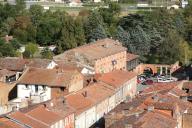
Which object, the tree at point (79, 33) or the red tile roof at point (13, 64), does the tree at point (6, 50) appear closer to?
the tree at point (79, 33)

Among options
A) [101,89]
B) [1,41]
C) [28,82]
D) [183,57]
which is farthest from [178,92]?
[1,41]

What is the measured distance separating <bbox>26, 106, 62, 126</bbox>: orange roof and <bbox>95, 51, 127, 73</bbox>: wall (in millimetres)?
21647

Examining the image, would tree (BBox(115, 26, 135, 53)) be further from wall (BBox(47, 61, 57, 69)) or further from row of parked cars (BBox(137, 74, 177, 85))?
wall (BBox(47, 61, 57, 69))

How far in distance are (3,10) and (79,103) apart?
45058 millimetres

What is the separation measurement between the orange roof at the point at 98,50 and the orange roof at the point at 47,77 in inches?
375

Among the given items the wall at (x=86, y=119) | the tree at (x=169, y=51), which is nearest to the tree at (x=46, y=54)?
the tree at (x=169, y=51)

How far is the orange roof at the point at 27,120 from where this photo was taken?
32531 mm

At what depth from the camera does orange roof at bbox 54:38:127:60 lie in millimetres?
55781

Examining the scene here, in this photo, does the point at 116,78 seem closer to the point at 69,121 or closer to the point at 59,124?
the point at 69,121

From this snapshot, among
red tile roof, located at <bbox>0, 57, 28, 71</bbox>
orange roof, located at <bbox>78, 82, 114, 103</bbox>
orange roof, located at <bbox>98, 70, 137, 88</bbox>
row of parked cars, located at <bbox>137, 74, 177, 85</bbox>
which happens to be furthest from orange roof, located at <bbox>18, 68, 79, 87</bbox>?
row of parked cars, located at <bbox>137, 74, 177, 85</bbox>

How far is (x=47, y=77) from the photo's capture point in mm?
44562

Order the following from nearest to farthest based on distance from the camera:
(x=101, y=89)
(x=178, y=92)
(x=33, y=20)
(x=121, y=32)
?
(x=178, y=92) < (x=101, y=89) < (x=121, y=32) < (x=33, y=20)

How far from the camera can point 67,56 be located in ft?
181

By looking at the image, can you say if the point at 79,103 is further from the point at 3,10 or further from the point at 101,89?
the point at 3,10
